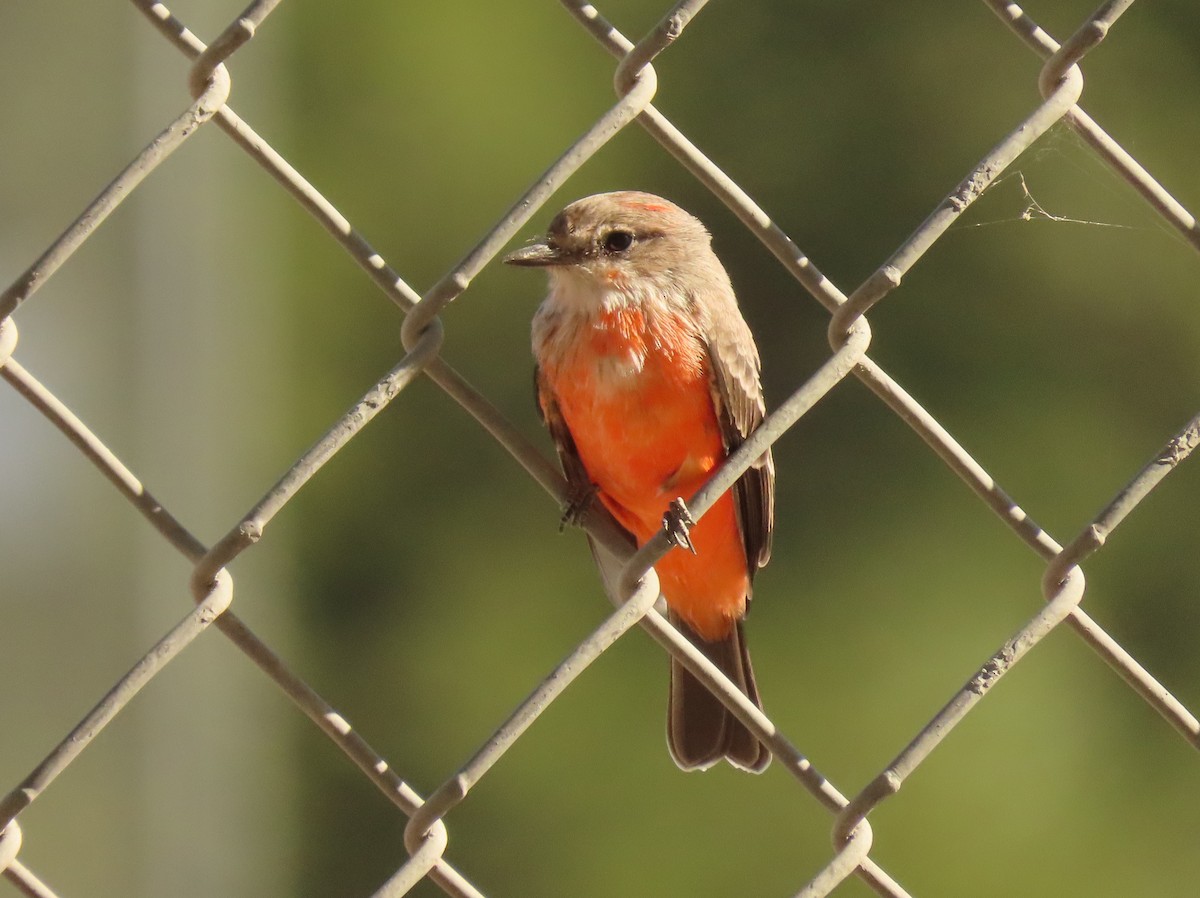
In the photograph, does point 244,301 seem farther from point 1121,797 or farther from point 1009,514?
point 1009,514

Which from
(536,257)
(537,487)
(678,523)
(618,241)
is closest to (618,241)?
(618,241)

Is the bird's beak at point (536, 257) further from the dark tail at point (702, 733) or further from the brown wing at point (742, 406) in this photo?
the dark tail at point (702, 733)

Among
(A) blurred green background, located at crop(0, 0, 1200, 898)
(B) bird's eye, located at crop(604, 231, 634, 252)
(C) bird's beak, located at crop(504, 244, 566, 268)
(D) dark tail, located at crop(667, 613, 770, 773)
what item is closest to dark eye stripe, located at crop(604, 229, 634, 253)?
(B) bird's eye, located at crop(604, 231, 634, 252)

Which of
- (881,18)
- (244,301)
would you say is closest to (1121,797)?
(881,18)

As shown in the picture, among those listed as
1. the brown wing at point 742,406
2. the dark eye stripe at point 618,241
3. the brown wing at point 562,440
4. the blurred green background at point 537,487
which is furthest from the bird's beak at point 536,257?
the blurred green background at point 537,487

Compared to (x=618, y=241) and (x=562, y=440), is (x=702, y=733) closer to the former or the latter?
(x=562, y=440)

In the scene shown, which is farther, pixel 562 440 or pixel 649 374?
pixel 562 440
